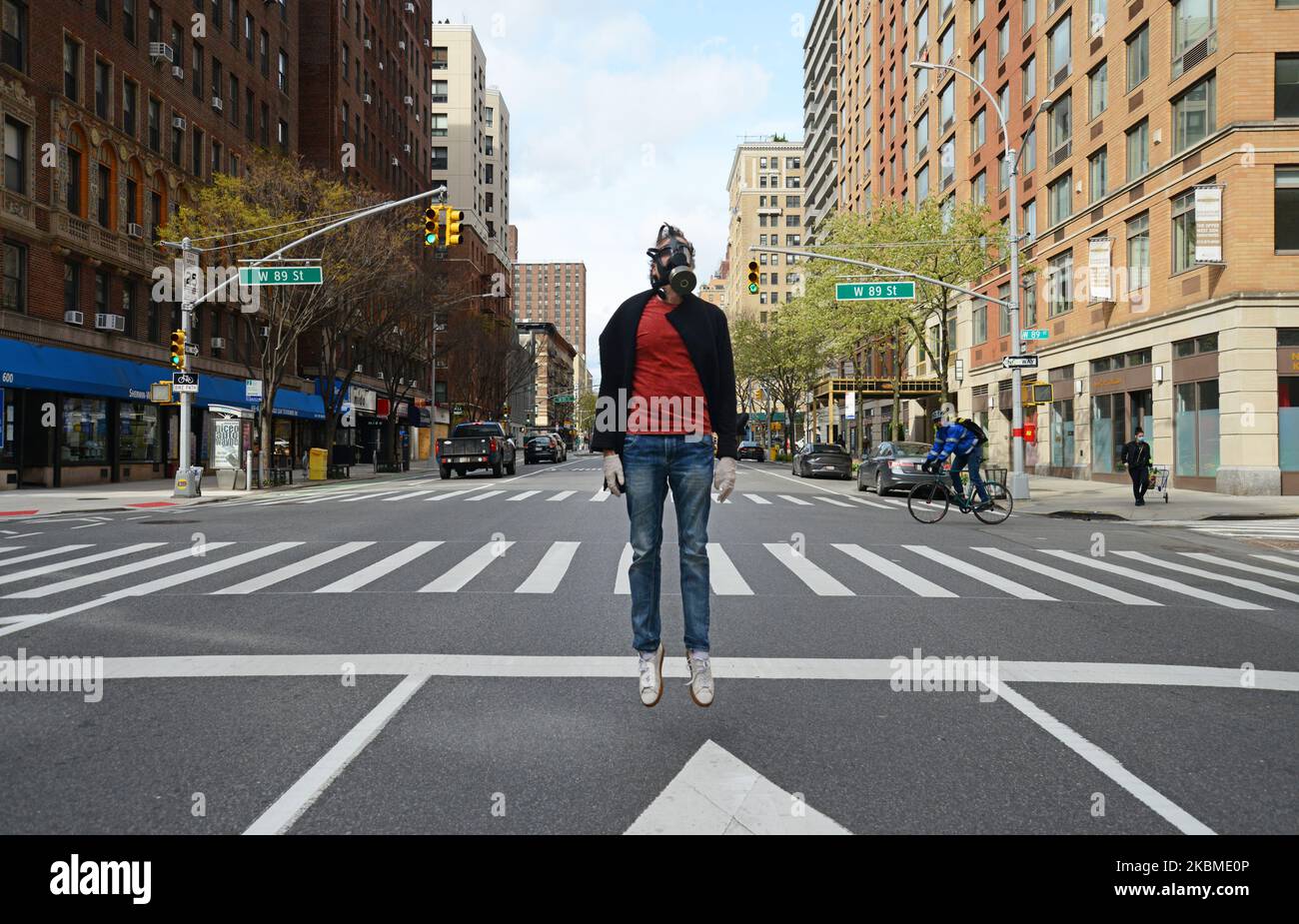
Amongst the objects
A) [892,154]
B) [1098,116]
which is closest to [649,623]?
[1098,116]

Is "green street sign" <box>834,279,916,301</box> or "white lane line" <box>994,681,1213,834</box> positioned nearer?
"white lane line" <box>994,681,1213,834</box>

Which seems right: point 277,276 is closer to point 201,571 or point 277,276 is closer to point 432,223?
point 432,223

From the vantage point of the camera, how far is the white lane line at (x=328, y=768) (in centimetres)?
312

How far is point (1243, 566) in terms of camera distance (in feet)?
36.1

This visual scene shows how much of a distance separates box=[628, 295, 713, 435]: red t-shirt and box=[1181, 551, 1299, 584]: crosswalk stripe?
837 centimetres

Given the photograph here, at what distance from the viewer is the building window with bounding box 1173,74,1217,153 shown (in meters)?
25.4

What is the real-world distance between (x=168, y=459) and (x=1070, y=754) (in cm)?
3651

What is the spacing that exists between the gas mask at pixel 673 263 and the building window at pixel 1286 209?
1001 inches

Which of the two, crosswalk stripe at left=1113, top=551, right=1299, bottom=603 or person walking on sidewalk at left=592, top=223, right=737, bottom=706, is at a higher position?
person walking on sidewalk at left=592, top=223, right=737, bottom=706

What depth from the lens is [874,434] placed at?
68375 mm

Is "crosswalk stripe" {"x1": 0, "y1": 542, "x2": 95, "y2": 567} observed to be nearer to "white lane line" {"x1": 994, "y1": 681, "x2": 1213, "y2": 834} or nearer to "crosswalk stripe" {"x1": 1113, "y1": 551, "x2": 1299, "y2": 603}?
"white lane line" {"x1": 994, "y1": 681, "x2": 1213, "y2": 834}

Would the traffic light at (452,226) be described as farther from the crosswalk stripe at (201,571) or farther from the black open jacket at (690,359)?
the black open jacket at (690,359)

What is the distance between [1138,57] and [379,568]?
30631 millimetres

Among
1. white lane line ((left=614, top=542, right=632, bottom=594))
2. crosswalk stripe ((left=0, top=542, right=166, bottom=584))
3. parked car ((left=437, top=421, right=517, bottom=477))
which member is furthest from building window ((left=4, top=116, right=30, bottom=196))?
white lane line ((left=614, top=542, right=632, bottom=594))
